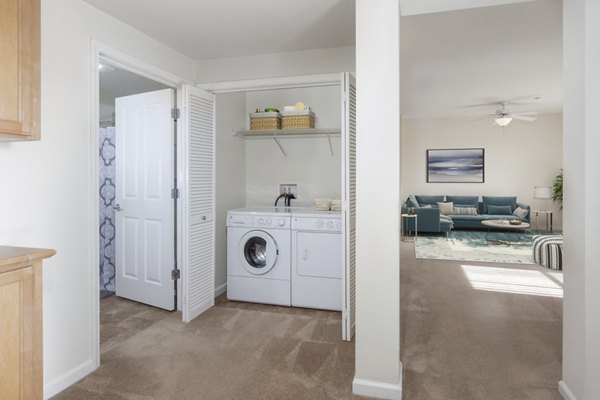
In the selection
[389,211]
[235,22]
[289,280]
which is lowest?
[289,280]

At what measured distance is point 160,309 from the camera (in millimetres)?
3369

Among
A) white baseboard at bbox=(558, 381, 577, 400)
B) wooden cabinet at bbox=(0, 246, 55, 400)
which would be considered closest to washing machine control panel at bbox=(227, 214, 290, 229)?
wooden cabinet at bbox=(0, 246, 55, 400)

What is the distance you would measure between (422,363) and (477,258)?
3.69 m

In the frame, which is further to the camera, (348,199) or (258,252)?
(258,252)

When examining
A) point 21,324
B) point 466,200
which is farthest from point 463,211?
point 21,324

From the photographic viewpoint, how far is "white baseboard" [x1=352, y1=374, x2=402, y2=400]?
197 centimetres

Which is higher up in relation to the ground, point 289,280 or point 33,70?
point 33,70

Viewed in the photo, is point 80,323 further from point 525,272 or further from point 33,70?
point 525,272

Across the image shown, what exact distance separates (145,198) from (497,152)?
8.05 metres

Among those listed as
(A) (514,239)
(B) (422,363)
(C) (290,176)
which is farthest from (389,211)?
(A) (514,239)

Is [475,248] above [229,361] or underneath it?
above

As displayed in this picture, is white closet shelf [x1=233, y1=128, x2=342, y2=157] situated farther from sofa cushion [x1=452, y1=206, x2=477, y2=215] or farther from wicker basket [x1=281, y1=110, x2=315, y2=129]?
sofa cushion [x1=452, y1=206, x2=477, y2=215]

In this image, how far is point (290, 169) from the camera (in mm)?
4195

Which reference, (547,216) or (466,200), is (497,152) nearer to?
(466,200)
